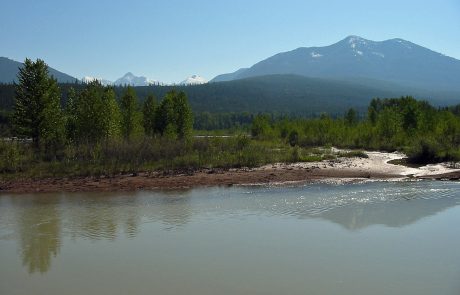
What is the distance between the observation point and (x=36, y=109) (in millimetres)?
42250

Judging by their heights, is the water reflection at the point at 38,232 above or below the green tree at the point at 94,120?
below

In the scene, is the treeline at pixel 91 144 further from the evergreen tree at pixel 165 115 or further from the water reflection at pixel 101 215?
the water reflection at pixel 101 215

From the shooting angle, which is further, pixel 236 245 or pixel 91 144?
pixel 91 144

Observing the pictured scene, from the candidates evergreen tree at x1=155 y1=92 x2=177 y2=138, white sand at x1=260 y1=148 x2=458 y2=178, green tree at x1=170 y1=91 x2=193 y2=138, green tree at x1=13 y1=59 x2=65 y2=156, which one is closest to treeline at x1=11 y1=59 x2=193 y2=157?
green tree at x1=13 y1=59 x2=65 y2=156

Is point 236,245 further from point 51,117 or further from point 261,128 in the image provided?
point 261,128

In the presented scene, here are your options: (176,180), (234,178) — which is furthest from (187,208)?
(234,178)

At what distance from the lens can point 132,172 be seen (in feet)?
112

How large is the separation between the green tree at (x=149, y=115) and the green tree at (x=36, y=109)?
14.5 m

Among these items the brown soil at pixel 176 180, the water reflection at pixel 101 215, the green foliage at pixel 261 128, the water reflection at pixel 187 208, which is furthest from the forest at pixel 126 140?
the green foliage at pixel 261 128

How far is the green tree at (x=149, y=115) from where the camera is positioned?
186 feet

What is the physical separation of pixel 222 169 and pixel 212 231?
19152 millimetres

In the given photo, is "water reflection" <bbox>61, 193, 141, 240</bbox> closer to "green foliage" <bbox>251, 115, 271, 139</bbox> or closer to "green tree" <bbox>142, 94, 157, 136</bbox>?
"green tree" <bbox>142, 94, 157, 136</bbox>

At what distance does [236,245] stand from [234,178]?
55.4ft

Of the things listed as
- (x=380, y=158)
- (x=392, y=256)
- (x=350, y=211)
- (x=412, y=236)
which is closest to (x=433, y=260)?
(x=392, y=256)
